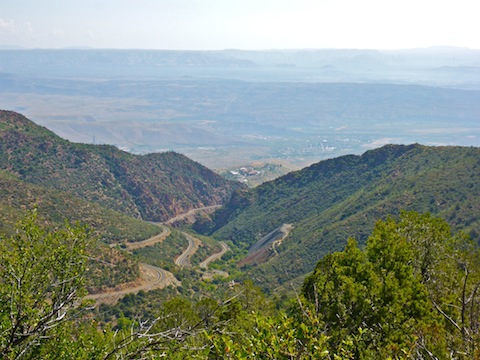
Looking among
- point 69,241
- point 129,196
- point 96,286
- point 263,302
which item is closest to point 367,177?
point 129,196

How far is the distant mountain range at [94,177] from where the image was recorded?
8236 cm

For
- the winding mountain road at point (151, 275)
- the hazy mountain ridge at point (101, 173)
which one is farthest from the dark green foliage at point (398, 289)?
the hazy mountain ridge at point (101, 173)

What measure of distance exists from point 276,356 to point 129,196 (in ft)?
315

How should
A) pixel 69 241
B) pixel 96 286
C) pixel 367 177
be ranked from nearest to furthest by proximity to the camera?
1. pixel 69 241
2. pixel 96 286
3. pixel 367 177

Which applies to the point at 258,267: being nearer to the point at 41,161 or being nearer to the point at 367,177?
the point at 367,177

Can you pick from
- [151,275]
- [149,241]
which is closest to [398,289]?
[151,275]

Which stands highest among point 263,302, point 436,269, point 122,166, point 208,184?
point 436,269

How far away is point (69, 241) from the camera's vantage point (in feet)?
44.3

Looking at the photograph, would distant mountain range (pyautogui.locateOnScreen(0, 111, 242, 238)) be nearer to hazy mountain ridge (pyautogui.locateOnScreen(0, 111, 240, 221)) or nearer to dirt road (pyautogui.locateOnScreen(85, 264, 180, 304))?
hazy mountain ridge (pyautogui.locateOnScreen(0, 111, 240, 221))

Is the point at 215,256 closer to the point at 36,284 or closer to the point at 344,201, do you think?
the point at 344,201

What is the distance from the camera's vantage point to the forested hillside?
60.2m

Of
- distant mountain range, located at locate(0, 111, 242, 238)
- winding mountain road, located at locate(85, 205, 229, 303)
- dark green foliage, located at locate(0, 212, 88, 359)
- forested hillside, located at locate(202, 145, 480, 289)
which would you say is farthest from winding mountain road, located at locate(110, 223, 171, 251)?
dark green foliage, located at locate(0, 212, 88, 359)

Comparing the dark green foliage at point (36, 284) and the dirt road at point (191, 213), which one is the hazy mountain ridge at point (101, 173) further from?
the dark green foliage at point (36, 284)

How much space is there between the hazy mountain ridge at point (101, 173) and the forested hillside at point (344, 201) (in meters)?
11.1
